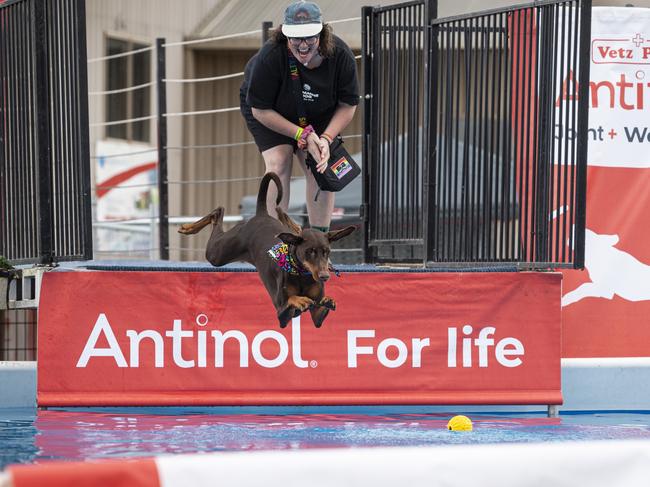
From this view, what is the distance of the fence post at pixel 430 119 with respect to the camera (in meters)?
8.48

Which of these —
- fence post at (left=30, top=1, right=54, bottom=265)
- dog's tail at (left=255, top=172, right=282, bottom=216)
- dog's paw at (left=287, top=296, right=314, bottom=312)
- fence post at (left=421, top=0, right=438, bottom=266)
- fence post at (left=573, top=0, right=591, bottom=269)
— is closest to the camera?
dog's paw at (left=287, top=296, right=314, bottom=312)

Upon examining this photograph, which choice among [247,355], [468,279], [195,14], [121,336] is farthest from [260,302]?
[195,14]

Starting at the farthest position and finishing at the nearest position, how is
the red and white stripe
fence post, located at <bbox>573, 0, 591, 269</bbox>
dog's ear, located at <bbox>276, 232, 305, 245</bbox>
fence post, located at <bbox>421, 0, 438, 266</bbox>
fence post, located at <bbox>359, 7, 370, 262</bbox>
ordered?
fence post, located at <bbox>359, 7, 370, 262</bbox>
fence post, located at <bbox>421, 0, 438, 266</bbox>
fence post, located at <bbox>573, 0, 591, 269</bbox>
dog's ear, located at <bbox>276, 232, 305, 245</bbox>
the red and white stripe

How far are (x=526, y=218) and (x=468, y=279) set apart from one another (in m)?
0.64

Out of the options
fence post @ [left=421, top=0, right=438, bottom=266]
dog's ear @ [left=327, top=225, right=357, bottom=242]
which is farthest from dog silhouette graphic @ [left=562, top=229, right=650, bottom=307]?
dog's ear @ [left=327, top=225, right=357, bottom=242]

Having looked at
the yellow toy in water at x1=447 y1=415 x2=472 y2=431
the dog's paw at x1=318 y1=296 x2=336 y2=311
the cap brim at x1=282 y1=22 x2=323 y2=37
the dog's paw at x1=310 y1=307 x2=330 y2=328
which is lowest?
the yellow toy in water at x1=447 y1=415 x2=472 y2=431

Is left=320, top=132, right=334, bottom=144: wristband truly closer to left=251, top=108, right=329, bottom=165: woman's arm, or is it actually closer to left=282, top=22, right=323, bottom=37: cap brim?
left=251, top=108, right=329, bottom=165: woman's arm

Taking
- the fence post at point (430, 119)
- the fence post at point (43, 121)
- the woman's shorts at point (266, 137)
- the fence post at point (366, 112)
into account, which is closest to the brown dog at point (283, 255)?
the woman's shorts at point (266, 137)

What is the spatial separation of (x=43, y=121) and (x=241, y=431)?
116 inches

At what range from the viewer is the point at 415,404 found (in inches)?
315

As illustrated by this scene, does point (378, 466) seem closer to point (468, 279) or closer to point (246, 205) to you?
point (468, 279)

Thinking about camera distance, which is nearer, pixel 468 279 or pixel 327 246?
pixel 327 246

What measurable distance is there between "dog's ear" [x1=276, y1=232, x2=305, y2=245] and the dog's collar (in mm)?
112

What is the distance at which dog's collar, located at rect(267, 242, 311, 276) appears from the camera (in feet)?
18.8
